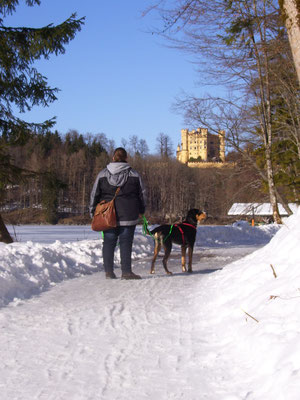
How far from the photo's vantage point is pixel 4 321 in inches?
178

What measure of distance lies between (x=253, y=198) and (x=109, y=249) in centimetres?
1809

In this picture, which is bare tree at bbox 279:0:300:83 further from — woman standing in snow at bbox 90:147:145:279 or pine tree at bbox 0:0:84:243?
pine tree at bbox 0:0:84:243

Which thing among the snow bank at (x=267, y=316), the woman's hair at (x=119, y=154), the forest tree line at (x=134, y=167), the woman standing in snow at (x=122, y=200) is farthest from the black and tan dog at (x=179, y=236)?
the forest tree line at (x=134, y=167)

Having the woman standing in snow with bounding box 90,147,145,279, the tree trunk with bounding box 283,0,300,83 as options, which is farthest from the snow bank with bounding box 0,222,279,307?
the tree trunk with bounding box 283,0,300,83

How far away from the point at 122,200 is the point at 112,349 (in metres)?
4.05

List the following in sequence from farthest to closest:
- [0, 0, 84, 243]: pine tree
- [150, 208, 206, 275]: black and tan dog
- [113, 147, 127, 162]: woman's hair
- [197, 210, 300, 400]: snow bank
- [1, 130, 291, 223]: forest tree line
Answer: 1. [1, 130, 291, 223]: forest tree line
2. [0, 0, 84, 243]: pine tree
3. [150, 208, 206, 275]: black and tan dog
4. [113, 147, 127, 162]: woman's hair
5. [197, 210, 300, 400]: snow bank

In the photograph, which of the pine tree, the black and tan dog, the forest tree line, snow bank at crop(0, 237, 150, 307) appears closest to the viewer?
snow bank at crop(0, 237, 150, 307)

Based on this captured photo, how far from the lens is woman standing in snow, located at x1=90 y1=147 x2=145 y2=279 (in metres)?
7.39


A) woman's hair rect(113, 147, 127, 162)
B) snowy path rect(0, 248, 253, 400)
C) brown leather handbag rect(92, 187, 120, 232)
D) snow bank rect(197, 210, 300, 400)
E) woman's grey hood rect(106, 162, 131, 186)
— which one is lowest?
snowy path rect(0, 248, 253, 400)

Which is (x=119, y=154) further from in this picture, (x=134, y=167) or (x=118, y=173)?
(x=134, y=167)

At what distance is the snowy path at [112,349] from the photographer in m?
2.78

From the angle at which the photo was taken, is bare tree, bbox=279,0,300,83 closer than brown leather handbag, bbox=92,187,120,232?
Yes

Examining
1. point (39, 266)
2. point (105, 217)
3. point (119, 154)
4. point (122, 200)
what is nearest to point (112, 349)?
point (105, 217)

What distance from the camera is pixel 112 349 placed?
11.7ft
